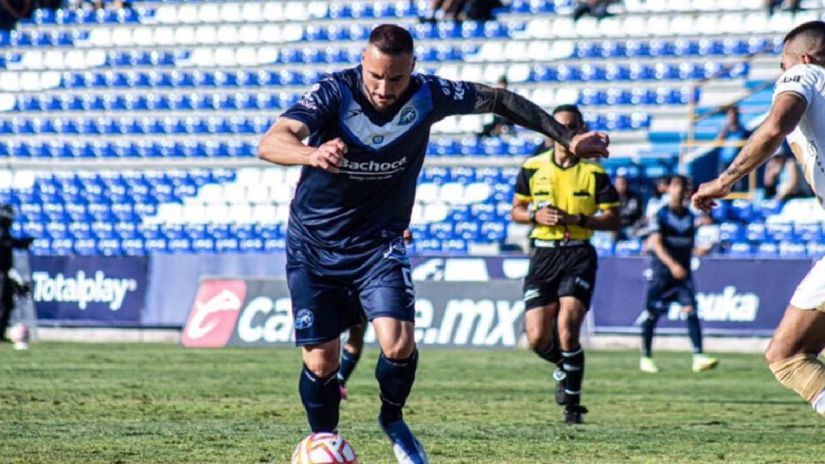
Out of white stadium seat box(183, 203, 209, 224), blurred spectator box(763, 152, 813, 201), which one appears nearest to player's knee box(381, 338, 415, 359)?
blurred spectator box(763, 152, 813, 201)

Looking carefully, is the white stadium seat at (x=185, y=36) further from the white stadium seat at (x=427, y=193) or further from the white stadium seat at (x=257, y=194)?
the white stadium seat at (x=427, y=193)

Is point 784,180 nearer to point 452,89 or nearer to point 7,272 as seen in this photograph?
point 7,272

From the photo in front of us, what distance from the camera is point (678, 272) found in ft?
64.0

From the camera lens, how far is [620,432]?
11.7 m

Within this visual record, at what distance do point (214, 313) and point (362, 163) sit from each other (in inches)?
665

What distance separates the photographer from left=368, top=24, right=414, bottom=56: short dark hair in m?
7.94

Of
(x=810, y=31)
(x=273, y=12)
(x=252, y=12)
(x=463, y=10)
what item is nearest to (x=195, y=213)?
(x=273, y=12)

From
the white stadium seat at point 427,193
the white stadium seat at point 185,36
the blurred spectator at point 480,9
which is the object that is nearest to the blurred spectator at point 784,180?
the white stadium seat at point 427,193

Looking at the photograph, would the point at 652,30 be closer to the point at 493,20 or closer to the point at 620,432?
the point at 493,20

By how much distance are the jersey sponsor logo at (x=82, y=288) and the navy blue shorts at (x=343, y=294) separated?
17.9 meters

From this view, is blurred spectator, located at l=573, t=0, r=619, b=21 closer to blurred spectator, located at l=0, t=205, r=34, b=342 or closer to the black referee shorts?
blurred spectator, located at l=0, t=205, r=34, b=342

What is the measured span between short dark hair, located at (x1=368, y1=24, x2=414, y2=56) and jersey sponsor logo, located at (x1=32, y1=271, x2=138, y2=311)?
61.1 feet

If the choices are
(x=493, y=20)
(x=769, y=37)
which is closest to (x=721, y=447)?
(x=769, y=37)

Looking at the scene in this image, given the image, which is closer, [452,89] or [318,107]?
[318,107]
